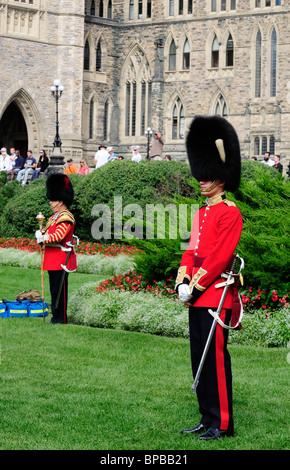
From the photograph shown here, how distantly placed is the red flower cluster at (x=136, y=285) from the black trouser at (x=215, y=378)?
461 cm

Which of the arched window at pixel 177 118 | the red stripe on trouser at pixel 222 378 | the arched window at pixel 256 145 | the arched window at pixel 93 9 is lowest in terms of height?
the red stripe on trouser at pixel 222 378

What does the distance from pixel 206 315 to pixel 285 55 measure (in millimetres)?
36198

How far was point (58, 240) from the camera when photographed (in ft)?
35.8

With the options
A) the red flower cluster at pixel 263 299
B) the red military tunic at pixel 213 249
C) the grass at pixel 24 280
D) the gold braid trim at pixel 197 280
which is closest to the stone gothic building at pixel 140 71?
the grass at pixel 24 280

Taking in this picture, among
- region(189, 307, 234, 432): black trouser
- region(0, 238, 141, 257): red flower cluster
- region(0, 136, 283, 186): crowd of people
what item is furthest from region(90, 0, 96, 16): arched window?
region(189, 307, 234, 432): black trouser

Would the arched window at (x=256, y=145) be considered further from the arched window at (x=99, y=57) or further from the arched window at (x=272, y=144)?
the arched window at (x=99, y=57)

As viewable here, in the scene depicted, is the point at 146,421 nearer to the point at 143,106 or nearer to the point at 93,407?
the point at 93,407

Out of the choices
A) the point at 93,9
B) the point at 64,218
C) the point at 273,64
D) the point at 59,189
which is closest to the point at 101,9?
the point at 93,9

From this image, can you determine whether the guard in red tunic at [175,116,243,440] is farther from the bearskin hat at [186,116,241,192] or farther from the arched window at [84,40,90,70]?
the arched window at [84,40,90,70]

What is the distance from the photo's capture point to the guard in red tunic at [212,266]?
621 centimetres

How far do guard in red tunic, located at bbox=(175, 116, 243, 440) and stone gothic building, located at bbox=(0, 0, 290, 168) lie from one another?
3360cm

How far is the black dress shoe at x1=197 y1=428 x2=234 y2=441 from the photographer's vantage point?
6.11 meters

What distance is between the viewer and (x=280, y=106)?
40.8m
